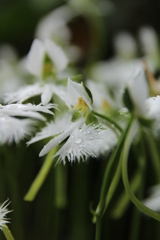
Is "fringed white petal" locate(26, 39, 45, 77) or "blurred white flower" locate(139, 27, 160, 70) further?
"blurred white flower" locate(139, 27, 160, 70)

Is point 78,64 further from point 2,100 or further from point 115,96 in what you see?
point 2,100

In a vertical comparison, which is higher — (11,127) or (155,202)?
(11,127)

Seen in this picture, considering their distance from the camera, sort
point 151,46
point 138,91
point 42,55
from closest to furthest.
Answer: point 138,91 < point 42,55 < point 151,46

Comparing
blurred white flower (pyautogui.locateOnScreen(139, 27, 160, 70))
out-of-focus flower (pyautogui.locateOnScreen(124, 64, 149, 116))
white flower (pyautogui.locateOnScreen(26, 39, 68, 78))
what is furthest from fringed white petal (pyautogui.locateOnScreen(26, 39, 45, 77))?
blurred white flower (pyautogui.locateOnScreen(139, 27, 160, 70))

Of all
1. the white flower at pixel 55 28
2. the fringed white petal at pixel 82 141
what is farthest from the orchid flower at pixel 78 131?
the white flower at pixel 55 28

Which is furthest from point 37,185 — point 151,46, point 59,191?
point 151,46

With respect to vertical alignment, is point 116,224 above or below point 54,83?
below

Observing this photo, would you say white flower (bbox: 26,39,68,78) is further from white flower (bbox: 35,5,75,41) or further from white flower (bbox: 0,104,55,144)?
white flower (bbox: 35,5,75,41)

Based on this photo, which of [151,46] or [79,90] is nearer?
[79,90]

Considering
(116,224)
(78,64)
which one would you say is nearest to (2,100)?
(116,224)

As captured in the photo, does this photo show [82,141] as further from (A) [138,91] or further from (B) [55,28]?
(B) [55,28]

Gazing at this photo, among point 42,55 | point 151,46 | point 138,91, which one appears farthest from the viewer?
→ point 151,46
